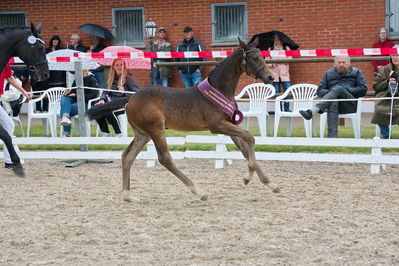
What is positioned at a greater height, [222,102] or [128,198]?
[222,102]

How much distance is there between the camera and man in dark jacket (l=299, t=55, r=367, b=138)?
1231 centimetres

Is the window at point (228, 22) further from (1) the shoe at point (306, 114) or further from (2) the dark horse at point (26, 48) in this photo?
(2) the dark horse at point (26, 48)

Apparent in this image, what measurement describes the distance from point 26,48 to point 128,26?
9.97 meters

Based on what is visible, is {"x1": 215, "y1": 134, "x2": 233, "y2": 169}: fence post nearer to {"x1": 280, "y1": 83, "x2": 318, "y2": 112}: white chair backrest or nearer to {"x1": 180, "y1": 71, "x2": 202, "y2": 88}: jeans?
{"x1": 280, "y1": 83, "x2": 318, "y2": 112}: white chair backrest

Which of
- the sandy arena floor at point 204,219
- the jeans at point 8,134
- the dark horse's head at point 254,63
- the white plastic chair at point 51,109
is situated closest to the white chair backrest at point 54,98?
the white plastic chair at point 51,109

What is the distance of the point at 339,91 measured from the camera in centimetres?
1231

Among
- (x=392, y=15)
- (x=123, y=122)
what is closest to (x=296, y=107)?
(x=123, y=122)

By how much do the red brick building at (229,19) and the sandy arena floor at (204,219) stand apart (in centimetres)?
789

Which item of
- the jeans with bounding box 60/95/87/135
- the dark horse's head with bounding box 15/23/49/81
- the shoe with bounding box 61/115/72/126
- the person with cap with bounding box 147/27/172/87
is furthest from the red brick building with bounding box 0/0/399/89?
the dark horse's head with bounding box 15/23/49/81

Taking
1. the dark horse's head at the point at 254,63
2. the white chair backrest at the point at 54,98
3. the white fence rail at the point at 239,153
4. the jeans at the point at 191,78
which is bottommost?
the white fence rail at the point at 239,153

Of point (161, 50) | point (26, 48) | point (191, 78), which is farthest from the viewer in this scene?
point (161, 50)

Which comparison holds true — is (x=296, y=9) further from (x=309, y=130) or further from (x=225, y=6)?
(x=309, y=130)

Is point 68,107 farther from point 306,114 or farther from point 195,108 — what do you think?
point 195,108

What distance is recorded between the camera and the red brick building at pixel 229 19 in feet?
59.3
